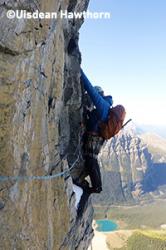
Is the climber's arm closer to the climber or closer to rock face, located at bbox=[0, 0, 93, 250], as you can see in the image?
the climber

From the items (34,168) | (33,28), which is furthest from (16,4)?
(34,168)

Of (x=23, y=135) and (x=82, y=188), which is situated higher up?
(x=23, y=135)

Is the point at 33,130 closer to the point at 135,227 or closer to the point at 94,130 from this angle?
the point at 94,130

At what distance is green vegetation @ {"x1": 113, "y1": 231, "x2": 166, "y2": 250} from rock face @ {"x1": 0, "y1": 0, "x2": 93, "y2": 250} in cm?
8386

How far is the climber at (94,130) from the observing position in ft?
33.7

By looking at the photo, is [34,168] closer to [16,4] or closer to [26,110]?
[26,110]

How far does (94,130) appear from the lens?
1043cm

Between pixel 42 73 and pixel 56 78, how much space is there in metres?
0.90

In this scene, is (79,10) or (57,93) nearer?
(57,93)

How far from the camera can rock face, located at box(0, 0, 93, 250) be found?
5965 mm

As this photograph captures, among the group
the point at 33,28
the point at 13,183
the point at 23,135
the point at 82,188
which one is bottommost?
the point at 82,188

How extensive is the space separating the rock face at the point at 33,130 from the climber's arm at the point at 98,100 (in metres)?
1.23

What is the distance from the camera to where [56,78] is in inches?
308

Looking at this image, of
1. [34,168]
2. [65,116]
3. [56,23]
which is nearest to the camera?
[34,168]
